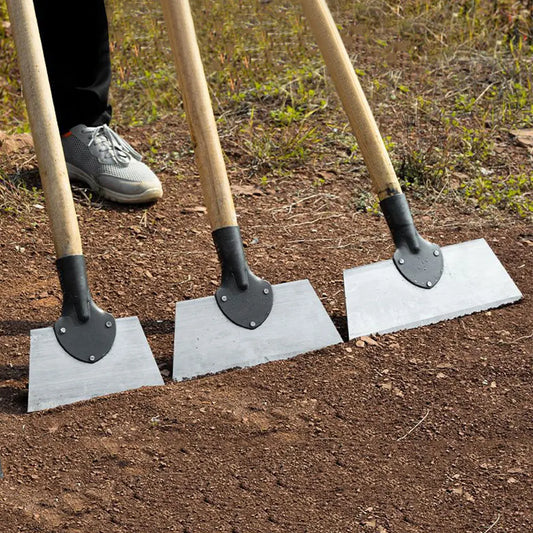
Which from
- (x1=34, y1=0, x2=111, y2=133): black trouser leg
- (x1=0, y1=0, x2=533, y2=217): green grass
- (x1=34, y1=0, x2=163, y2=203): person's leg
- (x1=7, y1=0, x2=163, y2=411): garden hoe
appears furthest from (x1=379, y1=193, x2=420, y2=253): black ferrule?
(x1=34, y1=0, x2=111, y2=133): black trouser leg

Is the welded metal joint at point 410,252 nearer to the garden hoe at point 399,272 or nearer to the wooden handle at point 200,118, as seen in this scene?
the garden hoe at point 399,272

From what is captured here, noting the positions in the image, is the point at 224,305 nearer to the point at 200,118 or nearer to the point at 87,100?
the point at 200,118

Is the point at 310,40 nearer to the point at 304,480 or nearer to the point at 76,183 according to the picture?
the point at 76,183

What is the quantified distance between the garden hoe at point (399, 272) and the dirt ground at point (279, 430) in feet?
0.21

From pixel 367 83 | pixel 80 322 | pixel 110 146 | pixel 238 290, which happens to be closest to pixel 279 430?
pixel 238 290

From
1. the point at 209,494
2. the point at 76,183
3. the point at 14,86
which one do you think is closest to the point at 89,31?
the point at 76,183

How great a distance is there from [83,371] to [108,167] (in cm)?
126

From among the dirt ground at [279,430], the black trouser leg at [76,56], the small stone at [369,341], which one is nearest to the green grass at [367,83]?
the black trouser leg at [76,56]

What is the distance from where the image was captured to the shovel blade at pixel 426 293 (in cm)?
234

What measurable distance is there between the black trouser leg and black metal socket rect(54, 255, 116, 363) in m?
1.18

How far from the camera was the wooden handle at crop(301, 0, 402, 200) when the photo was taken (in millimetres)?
2490

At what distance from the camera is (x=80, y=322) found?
2146mm

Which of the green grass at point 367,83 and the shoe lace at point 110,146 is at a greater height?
the shoe lace at point 110,146

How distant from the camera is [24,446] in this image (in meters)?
1.96
